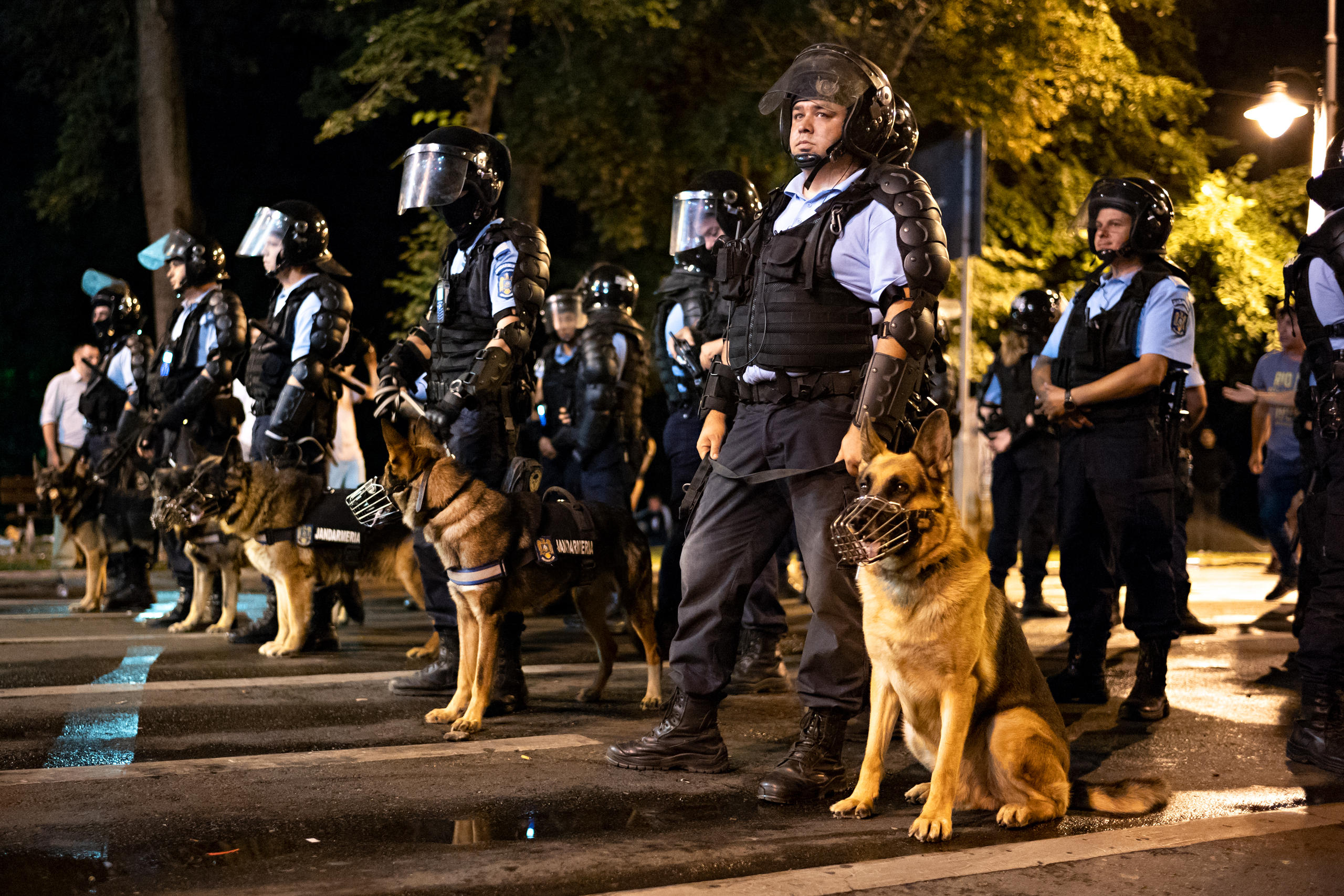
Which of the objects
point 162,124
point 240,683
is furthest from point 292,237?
point 162,124

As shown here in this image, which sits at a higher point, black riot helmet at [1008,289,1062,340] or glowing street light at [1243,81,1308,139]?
glowing street light at [1243,81,1308,139]

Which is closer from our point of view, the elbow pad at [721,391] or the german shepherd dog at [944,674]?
the german shepherd dog at [944,674]

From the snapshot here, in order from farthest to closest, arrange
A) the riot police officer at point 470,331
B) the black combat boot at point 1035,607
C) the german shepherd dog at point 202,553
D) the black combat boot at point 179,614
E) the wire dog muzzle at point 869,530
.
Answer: the black combat boot at point 1035,607, the black combat boot at point 179,614, the german shepherd dog at point 202,553, the riot police officer at point 470,331, the wire dog muzzle at point 869,530

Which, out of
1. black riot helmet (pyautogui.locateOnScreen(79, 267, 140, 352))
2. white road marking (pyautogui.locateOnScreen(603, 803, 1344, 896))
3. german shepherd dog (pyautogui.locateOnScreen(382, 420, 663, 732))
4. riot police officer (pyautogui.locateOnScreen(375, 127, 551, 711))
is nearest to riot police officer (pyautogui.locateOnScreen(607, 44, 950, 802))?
white road marking (pyautogui.locateOnScreen(603, 803, 1344, 896))

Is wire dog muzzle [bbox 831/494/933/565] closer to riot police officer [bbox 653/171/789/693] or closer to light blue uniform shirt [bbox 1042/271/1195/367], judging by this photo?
light blue uniform shirt [bbox 1042/271/1195/367]

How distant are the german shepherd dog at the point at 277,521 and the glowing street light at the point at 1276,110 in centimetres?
1135

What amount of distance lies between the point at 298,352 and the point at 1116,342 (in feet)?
15.0

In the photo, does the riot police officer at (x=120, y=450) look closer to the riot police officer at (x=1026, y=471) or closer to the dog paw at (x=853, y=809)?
the riot police officer at (x=1026, y=471)

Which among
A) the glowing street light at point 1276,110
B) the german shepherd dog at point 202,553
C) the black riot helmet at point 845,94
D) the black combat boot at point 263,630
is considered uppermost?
the glowing street light at point 1276,110

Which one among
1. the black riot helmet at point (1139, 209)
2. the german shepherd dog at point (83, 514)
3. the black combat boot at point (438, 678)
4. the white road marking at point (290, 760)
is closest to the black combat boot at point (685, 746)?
the white road marking at point (290, 760)

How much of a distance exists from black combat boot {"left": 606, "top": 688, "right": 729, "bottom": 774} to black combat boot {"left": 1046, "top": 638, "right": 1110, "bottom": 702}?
7.83 feet

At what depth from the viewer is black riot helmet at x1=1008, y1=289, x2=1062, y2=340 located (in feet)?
35.1

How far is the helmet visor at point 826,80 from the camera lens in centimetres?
475

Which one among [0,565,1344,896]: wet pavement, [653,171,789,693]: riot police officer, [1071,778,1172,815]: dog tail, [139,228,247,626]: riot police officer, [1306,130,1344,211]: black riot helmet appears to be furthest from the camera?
[139,228,247,626]: riot police officer
